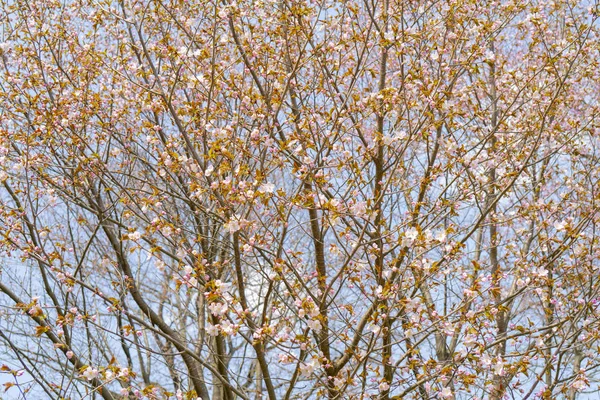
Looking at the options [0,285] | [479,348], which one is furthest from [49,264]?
[479,348]

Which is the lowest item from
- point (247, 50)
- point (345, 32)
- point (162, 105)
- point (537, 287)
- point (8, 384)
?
point (8, 384)

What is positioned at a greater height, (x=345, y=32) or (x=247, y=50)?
(x=345, y=32)

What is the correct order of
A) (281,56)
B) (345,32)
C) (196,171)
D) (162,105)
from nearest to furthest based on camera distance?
1. (196,171)
2. (162,105)
3. (281,56)
4. (345,32)

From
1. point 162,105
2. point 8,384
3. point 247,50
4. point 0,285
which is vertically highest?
point 247,50

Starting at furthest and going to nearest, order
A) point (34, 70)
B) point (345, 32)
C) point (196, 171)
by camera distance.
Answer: point (34, 70) < point (345, 32) < point (196, 171)

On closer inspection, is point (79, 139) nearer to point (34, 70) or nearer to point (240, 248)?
point (34, 70)

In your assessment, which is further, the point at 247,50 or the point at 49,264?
the point at 247,50

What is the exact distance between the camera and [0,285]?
5.73m

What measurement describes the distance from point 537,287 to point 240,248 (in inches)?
94.0

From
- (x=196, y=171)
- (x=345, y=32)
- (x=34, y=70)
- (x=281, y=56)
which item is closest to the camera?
(x=196, y=171)

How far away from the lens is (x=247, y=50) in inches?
227

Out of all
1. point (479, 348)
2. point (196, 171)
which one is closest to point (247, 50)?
point (196, 171)

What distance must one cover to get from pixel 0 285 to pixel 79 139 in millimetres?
1431

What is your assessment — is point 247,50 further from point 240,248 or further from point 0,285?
point 0,285
